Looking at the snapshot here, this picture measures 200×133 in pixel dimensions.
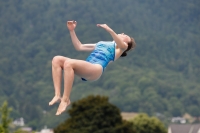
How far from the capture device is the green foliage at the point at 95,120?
88.8 metres

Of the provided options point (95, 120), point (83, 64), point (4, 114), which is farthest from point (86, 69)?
point (95, 120)

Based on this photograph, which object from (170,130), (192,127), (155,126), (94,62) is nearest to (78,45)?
(94,62)

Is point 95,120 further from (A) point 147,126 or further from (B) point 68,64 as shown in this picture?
(B) point 68,64

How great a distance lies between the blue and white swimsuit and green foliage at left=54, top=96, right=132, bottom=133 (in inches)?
2659

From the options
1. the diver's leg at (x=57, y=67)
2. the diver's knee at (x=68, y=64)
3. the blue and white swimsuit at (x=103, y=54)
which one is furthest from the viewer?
the blue and white swimsuit at (x=103, y=54)

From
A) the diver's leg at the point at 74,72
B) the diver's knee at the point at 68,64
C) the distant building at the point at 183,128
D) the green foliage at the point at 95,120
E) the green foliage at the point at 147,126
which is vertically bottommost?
the distant building at the point at 183,128

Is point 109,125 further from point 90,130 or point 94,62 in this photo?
point 94,62

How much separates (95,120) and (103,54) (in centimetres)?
7014

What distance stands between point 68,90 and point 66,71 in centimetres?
54

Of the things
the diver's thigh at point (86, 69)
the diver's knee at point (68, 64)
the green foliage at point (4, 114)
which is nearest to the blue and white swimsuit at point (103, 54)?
the diver's thigh at point (86, 69)

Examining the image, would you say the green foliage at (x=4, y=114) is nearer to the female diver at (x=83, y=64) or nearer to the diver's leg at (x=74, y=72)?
the female diver at (x=83, y=64)

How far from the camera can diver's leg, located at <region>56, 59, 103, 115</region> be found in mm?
19328

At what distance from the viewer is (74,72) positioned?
1959 cm

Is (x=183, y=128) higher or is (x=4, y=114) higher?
(x=4, y=114)
